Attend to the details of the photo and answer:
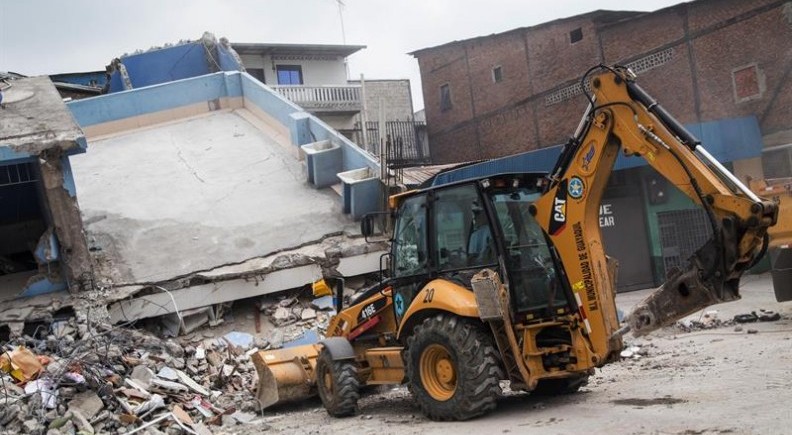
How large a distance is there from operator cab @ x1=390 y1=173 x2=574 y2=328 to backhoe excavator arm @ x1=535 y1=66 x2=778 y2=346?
0.28 m

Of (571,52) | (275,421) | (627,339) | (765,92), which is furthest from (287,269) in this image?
(571,52)

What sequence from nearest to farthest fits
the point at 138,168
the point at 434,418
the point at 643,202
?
the point at 434,418, the point at 138,168, the point at 643,202

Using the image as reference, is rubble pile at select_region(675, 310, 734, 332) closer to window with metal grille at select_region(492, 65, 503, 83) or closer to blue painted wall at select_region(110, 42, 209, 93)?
blue painted wall at select_region(110, 42, 209, 93)

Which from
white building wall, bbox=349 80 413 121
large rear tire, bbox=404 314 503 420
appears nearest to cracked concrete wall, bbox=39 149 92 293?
large rear tire, bbox=404 314 503 420

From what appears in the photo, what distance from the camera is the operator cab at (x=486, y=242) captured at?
23.2 feet

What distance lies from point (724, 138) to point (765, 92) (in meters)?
2.24

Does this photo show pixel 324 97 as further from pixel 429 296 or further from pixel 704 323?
pixel 429 296

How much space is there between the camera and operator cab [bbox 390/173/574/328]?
23.2ft

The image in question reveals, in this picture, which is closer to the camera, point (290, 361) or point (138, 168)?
point (290, 361)

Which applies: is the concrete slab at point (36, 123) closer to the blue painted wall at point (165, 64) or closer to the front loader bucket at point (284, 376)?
the front loader bucket at point (284, 376)

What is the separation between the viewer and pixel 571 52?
26453mm

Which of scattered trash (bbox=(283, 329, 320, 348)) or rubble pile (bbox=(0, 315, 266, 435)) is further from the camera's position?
scattered trash (bbox=(283, 329, 320, 348))

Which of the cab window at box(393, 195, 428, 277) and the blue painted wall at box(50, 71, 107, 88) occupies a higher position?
the blue painted wall at box(50, 71, 107, 88)

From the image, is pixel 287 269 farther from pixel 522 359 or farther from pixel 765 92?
pixel 765 92
